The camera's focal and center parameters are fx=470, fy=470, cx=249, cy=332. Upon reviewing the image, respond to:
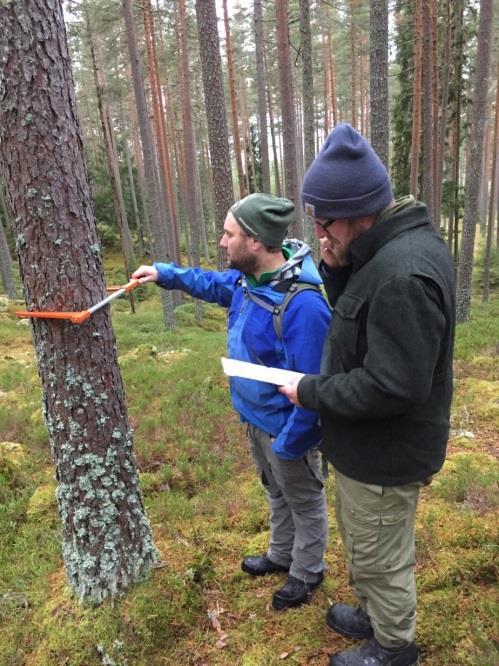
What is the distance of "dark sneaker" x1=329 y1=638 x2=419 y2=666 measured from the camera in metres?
2.33

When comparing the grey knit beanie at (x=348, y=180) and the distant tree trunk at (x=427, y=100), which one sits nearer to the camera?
the grey knit beanie at (x=348, y=180)

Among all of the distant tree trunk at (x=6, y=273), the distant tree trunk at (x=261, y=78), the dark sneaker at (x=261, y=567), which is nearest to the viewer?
the dark sneaker at (x=261, y=567)

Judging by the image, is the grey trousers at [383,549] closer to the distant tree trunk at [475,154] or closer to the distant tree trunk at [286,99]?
the distant tree trunk at [286,99]

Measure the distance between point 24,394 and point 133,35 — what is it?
10.1 meters

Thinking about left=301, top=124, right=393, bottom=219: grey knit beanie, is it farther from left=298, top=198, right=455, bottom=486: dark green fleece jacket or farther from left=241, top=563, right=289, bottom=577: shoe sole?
left=241, top=563, right=289, bottom=577: shoe sole

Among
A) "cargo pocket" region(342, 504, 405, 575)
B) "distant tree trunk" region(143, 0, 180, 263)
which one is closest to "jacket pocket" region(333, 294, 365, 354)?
"cargo pocket" region(342, 504, 405, 575)

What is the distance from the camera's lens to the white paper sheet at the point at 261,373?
2.20 m

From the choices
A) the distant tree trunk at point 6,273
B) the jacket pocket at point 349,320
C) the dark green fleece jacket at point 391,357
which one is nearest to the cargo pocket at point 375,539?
the dark green fleece jacket at point 391,357

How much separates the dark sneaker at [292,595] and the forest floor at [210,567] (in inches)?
Answer: 1.8

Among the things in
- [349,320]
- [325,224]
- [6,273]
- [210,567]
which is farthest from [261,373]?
[6,273]

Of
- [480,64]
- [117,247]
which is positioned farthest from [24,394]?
[117,247]

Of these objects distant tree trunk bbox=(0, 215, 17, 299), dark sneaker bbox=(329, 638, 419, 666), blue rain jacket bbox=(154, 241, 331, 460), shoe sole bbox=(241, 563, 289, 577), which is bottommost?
distant tree trunk bbox=(0, 215, 17, 299)

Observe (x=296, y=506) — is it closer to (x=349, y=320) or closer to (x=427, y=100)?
(x=349, y=320)

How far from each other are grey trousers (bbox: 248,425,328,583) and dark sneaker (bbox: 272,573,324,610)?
0.13ft
